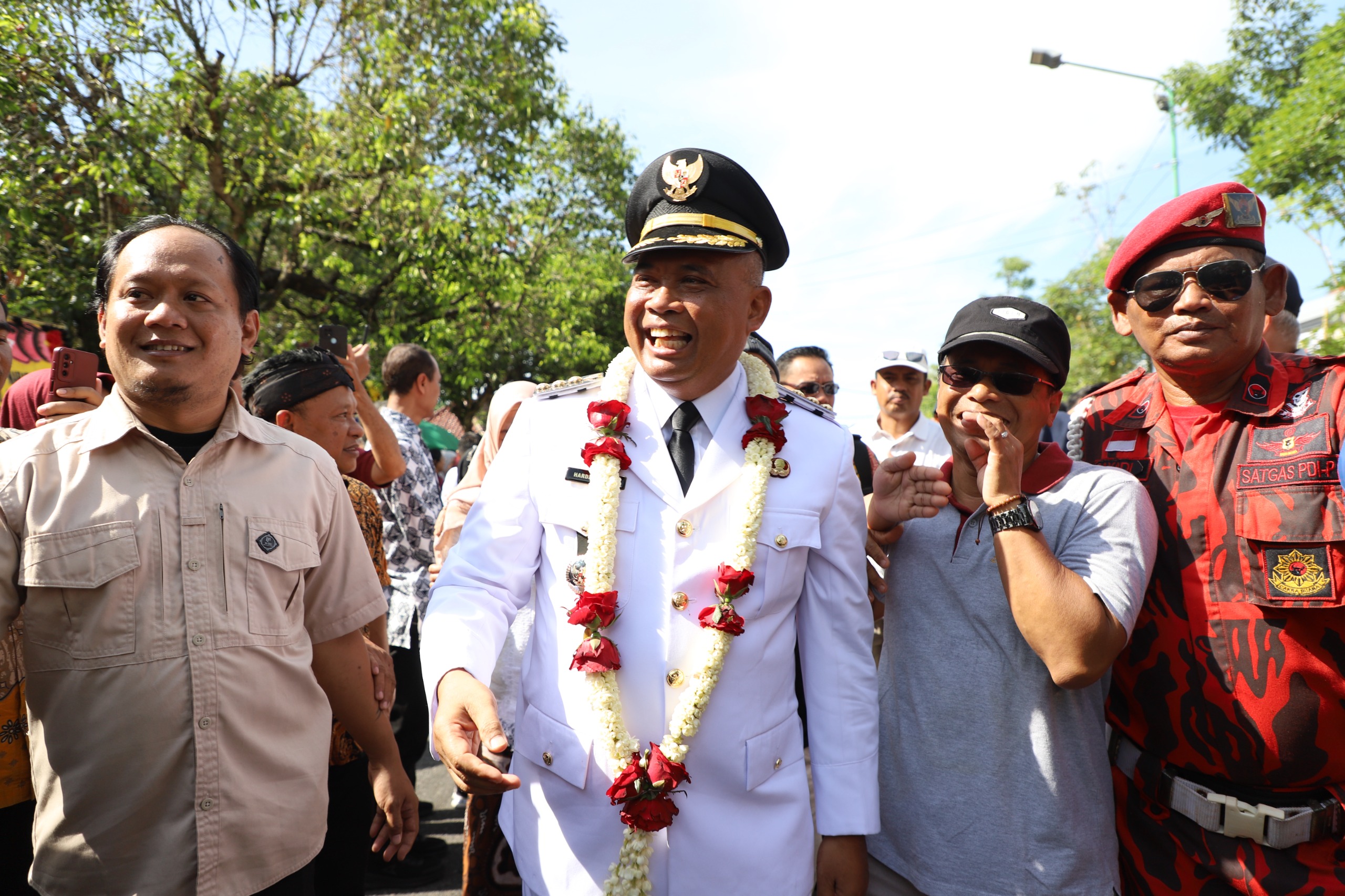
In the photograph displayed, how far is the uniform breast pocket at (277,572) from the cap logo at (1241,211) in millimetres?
2660

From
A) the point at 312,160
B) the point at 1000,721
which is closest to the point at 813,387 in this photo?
the point at 1000,721

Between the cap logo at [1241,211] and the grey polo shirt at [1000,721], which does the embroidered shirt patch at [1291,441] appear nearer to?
the grey polo shirt at [1000,721]

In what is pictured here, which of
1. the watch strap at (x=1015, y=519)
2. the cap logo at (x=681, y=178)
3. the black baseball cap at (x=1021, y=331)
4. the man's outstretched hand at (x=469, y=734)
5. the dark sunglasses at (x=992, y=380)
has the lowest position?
the man's outstretched hand at (x=469, y=734)

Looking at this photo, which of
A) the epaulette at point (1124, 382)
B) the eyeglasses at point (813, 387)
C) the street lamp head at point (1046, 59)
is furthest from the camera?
the street lamp head at point (1046, 59)

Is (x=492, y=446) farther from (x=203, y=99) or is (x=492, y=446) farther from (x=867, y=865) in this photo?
(x=203, y=99)

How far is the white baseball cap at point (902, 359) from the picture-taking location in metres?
5.62

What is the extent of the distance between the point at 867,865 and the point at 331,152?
1071cm

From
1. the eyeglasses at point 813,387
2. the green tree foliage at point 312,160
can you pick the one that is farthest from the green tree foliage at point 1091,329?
the eyeglasses at point 813,387

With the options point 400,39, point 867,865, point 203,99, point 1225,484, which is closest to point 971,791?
point 867,865

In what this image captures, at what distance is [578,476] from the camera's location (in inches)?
87.0

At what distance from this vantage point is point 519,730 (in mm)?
2189

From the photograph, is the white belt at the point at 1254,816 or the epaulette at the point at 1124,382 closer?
the white belt at the point at 1254,816

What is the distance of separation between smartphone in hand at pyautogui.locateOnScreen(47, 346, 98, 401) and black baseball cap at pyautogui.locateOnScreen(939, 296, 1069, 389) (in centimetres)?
277

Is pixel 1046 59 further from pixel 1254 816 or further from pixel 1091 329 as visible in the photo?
pixel 1254 816
